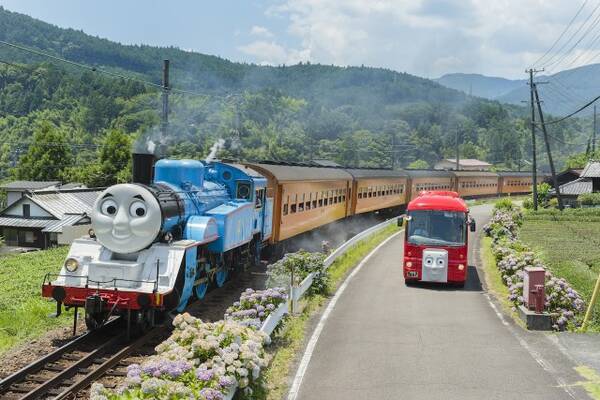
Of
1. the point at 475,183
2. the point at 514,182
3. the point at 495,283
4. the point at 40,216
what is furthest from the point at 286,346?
the point at 514,182

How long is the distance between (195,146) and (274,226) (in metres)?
21.1

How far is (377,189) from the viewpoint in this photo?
36156 mm

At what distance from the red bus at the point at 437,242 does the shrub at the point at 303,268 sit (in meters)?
2.54

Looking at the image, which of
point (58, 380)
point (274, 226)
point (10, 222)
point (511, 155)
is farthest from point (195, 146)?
point (511, 155)

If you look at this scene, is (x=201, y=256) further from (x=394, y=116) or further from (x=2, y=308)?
(x=394, y=116)

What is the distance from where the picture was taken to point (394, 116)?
574 ft

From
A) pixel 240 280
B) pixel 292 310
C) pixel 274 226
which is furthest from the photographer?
pixel 274 226

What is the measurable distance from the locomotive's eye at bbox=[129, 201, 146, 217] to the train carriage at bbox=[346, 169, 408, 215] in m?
19.9

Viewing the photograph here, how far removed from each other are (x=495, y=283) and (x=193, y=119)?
3055 cm

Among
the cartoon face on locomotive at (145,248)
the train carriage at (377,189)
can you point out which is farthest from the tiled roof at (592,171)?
the cartoon face on locomotive at (145,248)

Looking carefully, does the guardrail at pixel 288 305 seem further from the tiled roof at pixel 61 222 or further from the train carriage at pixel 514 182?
the train carriage at pixel 514 182

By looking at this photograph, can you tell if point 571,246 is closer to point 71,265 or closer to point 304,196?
point 304,196

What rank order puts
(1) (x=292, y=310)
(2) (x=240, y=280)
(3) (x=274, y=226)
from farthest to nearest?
(3) (x=274, y=226)
(2) (x=240, y=280)
(1) (x=292, y=310)

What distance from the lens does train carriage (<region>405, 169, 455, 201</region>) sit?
1764 inches
